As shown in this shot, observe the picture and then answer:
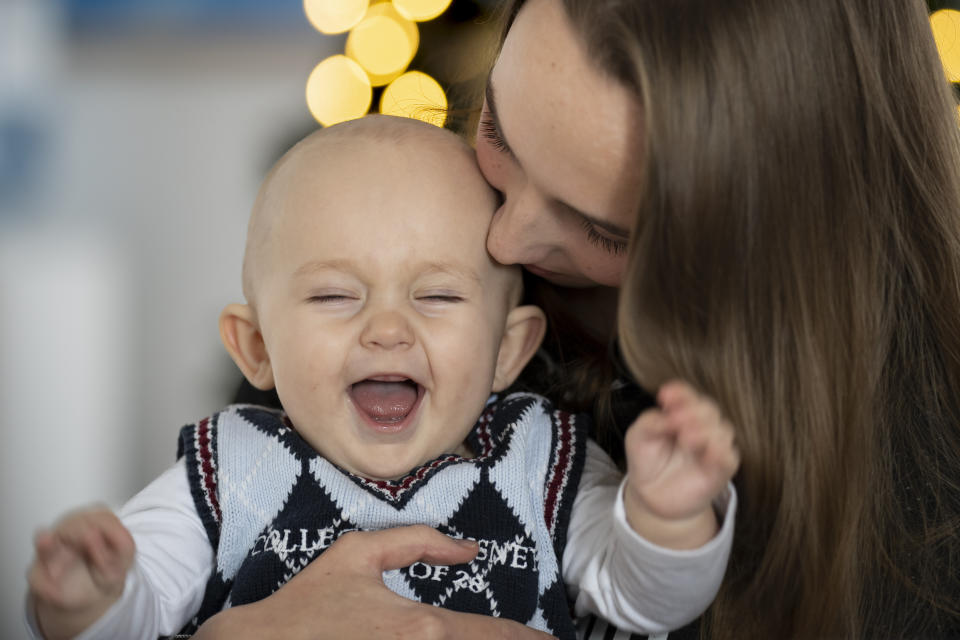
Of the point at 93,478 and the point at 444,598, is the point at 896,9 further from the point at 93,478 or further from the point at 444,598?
the point at 93,478

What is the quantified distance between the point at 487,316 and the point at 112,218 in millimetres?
3273

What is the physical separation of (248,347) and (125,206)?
3109mm

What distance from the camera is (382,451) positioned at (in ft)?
3.88

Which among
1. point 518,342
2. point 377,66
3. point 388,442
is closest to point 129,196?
point 377,66

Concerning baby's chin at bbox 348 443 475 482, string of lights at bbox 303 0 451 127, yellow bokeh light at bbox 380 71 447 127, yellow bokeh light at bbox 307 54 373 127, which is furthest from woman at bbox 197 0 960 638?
yellow bokeh light at bbox 307 54 373 127

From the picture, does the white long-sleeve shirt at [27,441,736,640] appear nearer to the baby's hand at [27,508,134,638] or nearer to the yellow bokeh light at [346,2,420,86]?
the baby's hand at [27,508,134,638]

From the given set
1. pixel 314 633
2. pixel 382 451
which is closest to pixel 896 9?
pixel 382 451

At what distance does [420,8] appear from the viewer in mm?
2043

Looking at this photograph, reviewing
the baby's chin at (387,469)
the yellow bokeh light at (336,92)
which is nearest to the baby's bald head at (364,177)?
the baby's chin at (387,469)

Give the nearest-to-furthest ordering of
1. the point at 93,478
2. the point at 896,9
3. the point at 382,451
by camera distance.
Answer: the point at 896,9 < the point at 382,451 < the point at 93,478

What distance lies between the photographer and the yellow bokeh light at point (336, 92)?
2.51 metres

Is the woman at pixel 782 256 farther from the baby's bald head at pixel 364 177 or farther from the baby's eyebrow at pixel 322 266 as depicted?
the baby's eyebrow at pixel 322 266

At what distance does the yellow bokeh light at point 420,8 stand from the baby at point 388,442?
0.79m

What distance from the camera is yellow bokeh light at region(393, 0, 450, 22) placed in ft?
6.59
